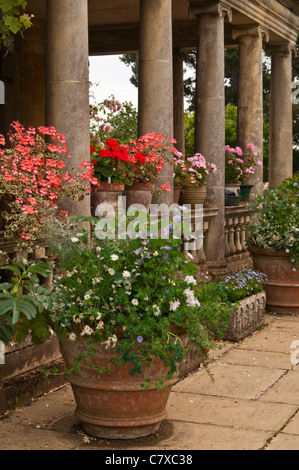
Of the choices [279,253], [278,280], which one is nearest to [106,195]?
[279,253]

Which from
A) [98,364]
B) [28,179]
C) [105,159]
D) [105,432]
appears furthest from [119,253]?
[105,159]

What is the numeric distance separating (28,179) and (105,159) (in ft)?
5.06

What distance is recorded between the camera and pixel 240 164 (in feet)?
43.1

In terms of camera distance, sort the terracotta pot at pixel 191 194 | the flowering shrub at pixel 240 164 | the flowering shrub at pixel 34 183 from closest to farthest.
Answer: the flowering shrub at pixel 34 183 < the terracotta pot at pixel 191 194 < the flowering shrub at pixel 240 164

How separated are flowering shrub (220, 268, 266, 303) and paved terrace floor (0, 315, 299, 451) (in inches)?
46.7

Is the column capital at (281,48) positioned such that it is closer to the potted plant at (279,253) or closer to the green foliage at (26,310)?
the potted plant at (279,253)

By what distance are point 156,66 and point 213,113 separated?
202 centimetres

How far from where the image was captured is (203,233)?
36.2ft

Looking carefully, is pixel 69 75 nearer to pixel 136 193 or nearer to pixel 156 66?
pixel 136 193

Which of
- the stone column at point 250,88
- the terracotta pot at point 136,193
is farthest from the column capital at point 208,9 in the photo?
the terracotta pot at point 136,193

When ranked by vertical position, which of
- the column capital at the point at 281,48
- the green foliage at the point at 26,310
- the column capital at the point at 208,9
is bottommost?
the green foliage at the point at 26,310

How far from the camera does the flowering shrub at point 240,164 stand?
42.9 ft

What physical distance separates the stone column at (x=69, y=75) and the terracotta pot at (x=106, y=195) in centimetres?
64

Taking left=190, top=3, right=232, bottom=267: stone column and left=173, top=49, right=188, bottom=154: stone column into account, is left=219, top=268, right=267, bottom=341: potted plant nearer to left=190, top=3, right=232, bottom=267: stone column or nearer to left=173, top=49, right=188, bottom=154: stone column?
left=190, top=3, right=232, bottom=267: stone column
